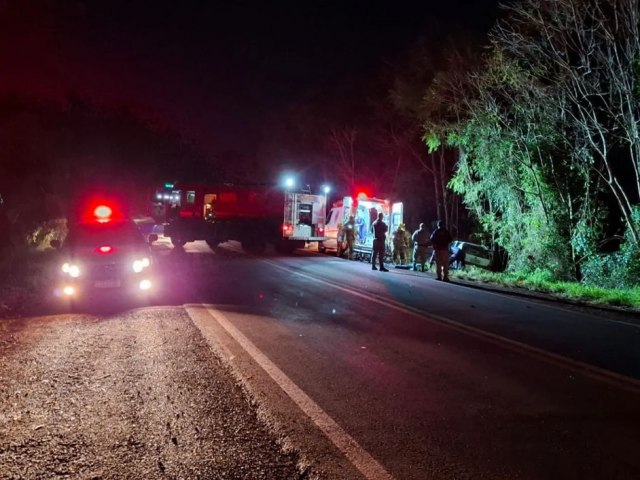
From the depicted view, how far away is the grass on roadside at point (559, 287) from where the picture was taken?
41.6 feet

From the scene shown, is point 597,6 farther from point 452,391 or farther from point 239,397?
point 239,397

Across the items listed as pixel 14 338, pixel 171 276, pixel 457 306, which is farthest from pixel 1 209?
pixel 457 306

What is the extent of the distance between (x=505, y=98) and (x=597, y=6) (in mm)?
4204

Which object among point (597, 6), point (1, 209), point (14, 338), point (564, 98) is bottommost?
point (14, 338)

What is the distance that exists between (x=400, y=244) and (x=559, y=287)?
23.5ft

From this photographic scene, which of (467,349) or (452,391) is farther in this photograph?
(467,349)

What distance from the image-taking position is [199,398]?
546 cm

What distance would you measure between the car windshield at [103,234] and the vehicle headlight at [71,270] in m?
0.52

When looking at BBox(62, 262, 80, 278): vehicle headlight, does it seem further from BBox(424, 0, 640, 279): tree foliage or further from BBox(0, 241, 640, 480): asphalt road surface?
BBox(424, 0, 640, 279): tree foliage

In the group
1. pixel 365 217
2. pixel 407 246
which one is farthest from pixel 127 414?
pixel 365 217

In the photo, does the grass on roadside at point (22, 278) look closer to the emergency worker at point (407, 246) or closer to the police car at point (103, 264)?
the police car at point (103, 264)

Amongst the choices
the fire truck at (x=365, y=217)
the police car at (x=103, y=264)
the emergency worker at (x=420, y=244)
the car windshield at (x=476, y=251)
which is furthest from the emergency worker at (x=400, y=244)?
the police car at (x=103, y=264)

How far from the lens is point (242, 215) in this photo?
2528cm

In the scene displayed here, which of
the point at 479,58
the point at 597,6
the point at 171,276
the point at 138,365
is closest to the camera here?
the point at 138,365
